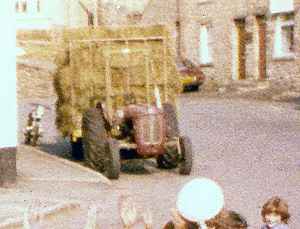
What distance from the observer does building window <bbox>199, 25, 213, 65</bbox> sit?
1764 inches

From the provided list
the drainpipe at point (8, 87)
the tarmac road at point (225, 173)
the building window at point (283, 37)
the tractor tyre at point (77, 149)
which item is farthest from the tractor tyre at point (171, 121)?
the building window at point (283, 37)

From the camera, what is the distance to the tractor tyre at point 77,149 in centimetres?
1886

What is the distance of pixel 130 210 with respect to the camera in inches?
233

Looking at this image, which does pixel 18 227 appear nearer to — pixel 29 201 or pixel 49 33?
pixel 29 201

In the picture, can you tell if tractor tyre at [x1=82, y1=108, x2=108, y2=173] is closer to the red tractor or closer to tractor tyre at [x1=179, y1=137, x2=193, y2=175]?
the red tractor

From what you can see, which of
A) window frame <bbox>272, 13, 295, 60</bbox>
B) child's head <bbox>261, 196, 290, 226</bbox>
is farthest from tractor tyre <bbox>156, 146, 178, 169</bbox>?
window frame <bbox>272, 13, 295, 60</bbox>

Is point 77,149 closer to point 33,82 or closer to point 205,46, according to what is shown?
point 33,82

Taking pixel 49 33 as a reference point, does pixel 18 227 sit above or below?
below

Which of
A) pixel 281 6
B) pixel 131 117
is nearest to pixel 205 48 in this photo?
pixel 281 6

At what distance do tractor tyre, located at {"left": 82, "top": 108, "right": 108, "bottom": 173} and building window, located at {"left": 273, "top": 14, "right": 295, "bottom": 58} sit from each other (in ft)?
76.9

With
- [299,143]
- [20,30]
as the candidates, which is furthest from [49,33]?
[299,143]

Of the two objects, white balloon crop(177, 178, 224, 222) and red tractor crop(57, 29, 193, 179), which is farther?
red tractor crop(57, 29, 193, 179)

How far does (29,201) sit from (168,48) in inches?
248

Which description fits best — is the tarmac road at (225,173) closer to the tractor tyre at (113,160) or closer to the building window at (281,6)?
the tractor tyre at (113,160)
